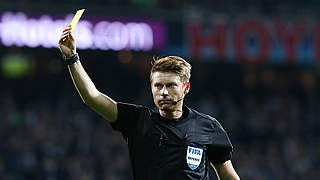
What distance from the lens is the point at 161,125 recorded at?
454cm

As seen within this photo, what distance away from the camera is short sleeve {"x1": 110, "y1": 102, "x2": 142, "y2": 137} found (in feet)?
14.6

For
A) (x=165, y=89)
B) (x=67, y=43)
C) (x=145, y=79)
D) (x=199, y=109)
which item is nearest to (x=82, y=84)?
(x=67, y=43)

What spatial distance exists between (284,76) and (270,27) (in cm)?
530

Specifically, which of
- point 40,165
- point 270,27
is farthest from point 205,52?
point 40,165

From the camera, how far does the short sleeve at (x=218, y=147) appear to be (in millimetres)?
4637

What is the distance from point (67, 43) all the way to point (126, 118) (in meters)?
0.55

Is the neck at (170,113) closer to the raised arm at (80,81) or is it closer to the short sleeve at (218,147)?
the short sleeve at (218,147)

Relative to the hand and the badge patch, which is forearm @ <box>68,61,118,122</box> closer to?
the hand

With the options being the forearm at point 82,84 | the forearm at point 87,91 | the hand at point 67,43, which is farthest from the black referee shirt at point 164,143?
the hand at point 67,43

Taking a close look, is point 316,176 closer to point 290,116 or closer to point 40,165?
point 290,116

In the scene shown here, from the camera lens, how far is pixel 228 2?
19.2 metres

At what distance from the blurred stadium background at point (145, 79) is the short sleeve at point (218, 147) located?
10.3 m

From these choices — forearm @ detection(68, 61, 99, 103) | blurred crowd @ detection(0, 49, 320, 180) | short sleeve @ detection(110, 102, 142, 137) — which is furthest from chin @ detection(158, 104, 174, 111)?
blurred crowd @ detection(0, 49, 320, 180)

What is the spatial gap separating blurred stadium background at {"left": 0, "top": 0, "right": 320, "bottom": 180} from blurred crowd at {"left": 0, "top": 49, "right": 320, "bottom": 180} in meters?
0.03
